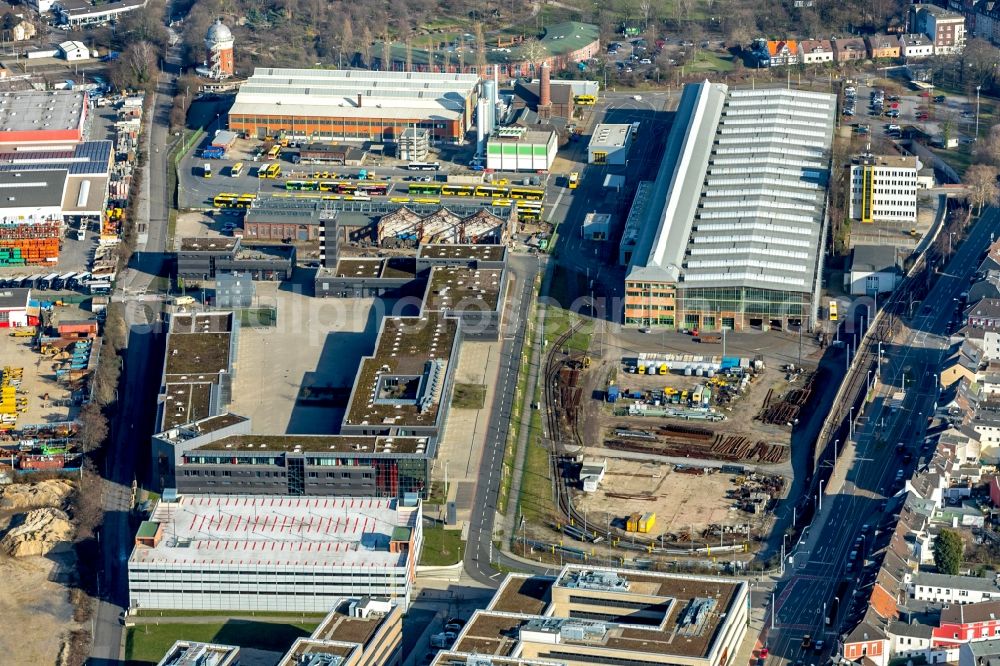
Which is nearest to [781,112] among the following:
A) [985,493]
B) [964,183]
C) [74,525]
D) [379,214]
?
[964,183]

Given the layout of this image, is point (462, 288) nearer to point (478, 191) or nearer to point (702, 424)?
point (702, 424)

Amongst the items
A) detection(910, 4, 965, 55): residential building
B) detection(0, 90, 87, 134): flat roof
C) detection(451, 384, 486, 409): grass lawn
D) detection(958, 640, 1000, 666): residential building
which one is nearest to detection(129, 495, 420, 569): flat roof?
detection(451, 384, 486, 409): grass lawn

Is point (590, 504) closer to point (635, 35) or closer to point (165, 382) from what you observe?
point (165, 382)

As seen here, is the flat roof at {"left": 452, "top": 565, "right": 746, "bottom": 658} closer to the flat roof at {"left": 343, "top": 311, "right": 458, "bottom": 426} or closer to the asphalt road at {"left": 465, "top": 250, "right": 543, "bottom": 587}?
the asphalt road at {"left": 465, "top": 250, "right": 543, "bottom": 587}

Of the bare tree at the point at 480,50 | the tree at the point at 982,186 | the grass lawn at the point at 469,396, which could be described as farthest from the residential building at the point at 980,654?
the bare tree at the point at 480,50

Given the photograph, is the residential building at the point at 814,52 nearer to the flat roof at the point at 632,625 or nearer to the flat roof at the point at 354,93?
the flat roof at the point at 354,93

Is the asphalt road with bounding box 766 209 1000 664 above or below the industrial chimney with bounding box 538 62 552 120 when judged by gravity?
below
